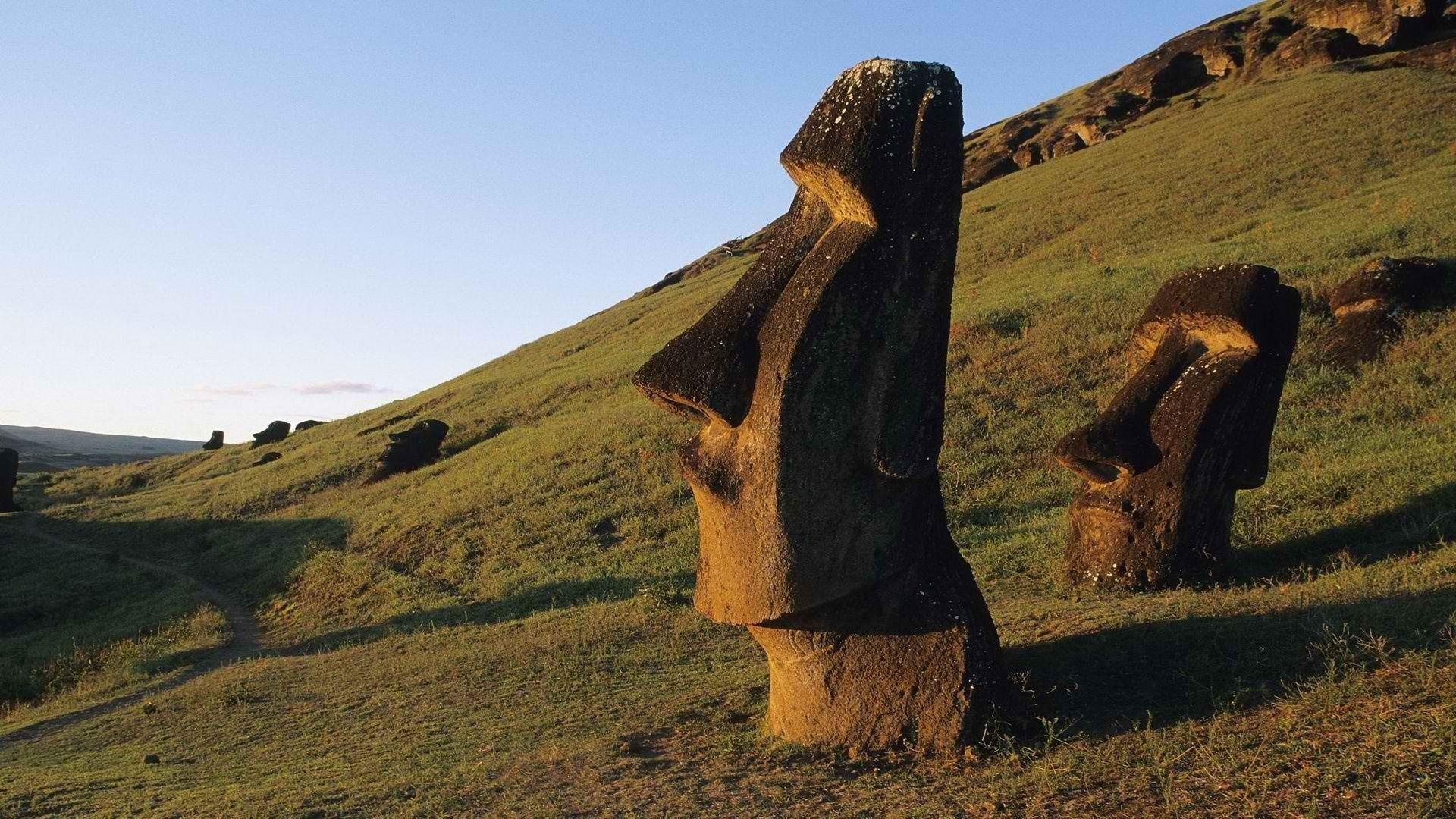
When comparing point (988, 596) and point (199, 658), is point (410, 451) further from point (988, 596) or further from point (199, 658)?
point (988, 596)

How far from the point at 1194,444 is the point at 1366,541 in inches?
87.1

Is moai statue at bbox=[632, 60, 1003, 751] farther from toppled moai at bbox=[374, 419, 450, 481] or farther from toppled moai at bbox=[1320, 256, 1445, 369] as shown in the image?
toppled moai at bbox=[374, 419, 450, 481]

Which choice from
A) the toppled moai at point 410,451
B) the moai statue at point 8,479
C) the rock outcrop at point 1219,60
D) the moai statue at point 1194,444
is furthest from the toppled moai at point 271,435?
the moai statue at point 1194,444

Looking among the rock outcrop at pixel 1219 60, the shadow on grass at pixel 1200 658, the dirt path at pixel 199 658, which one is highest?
the rock outcrop at pixel 1219 60

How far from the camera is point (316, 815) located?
702 cm

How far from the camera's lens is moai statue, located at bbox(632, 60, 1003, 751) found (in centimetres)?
682

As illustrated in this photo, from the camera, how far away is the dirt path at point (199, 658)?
12672 millimetres

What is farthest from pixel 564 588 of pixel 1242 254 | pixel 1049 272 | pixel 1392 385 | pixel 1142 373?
pixel 1049 272

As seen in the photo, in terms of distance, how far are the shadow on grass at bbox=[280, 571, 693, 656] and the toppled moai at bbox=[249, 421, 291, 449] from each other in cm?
4237

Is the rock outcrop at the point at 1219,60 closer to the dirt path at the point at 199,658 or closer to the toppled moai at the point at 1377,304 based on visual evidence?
the toppled moai at the point at 1377,304

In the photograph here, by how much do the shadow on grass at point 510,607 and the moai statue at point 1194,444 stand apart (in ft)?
19.7

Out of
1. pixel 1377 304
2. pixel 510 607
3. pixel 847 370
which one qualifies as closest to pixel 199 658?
pixel 510 607

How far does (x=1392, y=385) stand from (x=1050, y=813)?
15.2 metres

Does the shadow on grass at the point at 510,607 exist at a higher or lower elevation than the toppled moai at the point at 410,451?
lower
